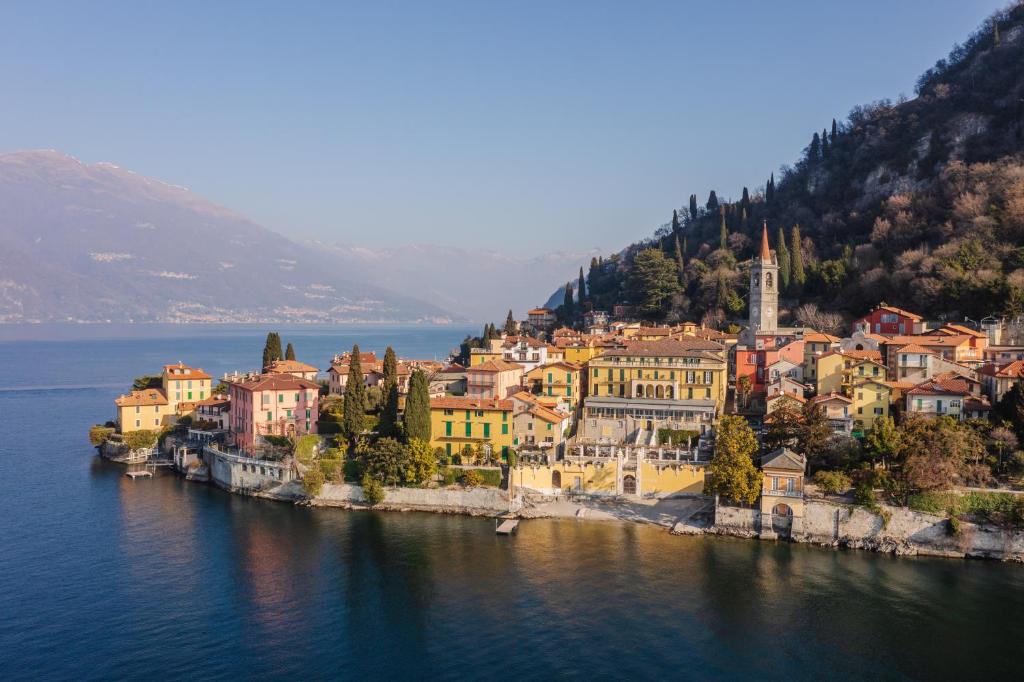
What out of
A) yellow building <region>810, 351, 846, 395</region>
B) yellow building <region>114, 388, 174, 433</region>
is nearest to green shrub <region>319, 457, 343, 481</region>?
yellow building <region>114, 388, 174, 433</region>

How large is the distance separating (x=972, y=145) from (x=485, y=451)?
65.7 metres

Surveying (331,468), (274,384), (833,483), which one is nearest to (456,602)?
(331,468)

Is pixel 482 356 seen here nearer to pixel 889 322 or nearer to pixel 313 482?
pixel 313 482

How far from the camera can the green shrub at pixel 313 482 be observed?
45875mm

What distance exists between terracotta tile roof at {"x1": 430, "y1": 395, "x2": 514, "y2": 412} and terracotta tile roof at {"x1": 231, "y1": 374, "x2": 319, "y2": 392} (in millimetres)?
10755

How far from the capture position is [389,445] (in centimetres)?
4528

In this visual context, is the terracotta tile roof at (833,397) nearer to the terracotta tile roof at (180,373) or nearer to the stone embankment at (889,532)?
the stone embankment at (889,532)

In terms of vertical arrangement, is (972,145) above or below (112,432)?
above

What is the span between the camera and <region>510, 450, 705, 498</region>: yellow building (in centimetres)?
4369

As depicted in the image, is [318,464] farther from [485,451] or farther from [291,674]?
[291,674]

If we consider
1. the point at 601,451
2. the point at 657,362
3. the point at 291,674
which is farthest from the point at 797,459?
the point at 291,674

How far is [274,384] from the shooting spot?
52344 millimetres

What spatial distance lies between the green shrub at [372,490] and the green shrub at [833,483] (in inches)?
942

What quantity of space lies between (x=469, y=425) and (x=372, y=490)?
276 inches
